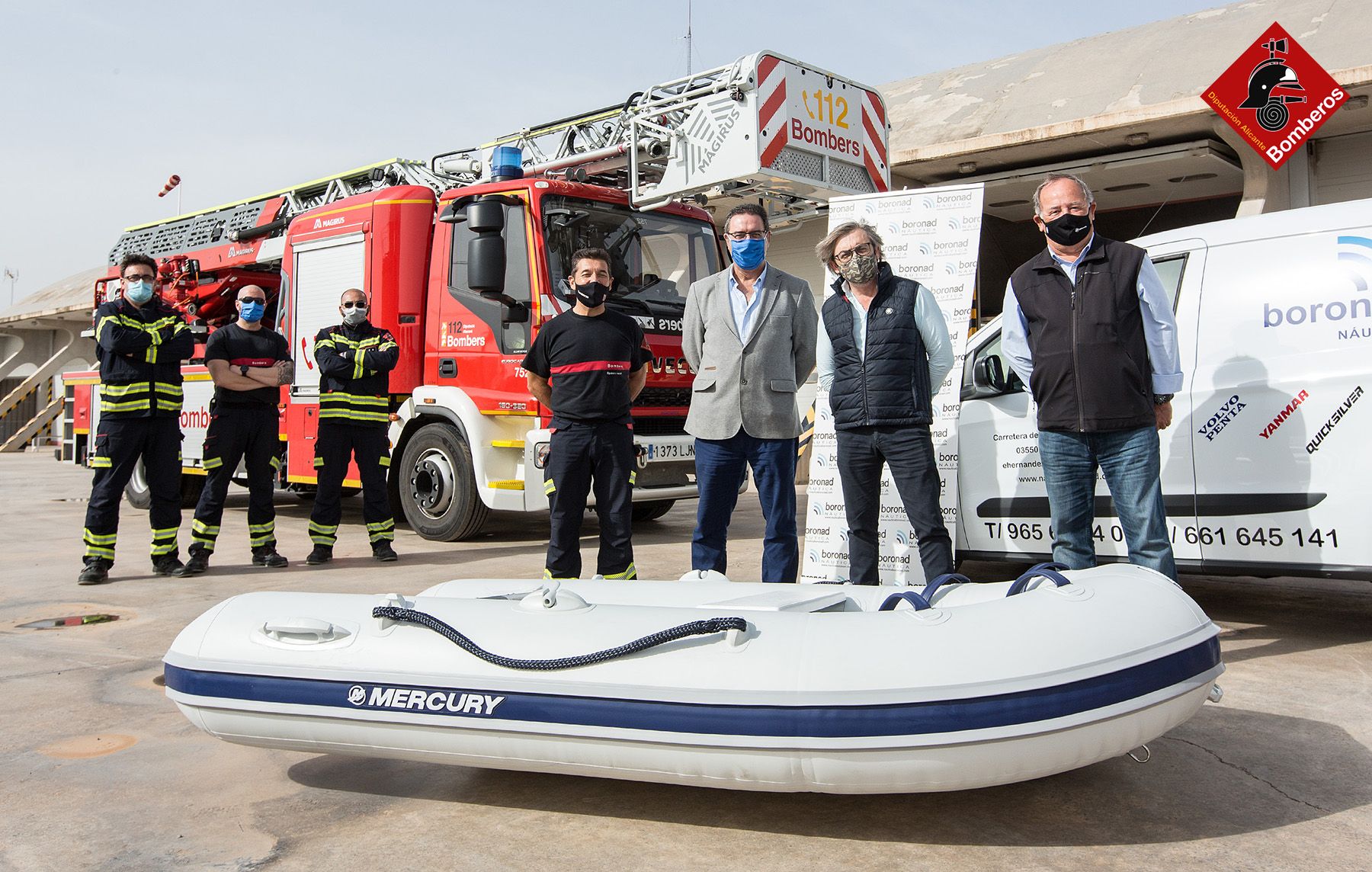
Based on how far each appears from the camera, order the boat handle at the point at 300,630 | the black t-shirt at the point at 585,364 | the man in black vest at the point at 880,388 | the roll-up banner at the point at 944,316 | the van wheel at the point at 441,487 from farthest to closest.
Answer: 1. the van wheel at the point at 441,487
2. the roll-up banner at the point at 944,316
3. the black t-shirt at the point at 585,364
4. the man in black vest at the point at 880,388
5. the boat handle at the point at 300,630

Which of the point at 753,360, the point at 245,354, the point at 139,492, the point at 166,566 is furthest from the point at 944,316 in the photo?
the point at 139,492

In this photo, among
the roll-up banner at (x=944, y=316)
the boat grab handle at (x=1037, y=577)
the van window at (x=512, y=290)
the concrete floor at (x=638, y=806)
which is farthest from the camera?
the van window at (x=512, y=290)

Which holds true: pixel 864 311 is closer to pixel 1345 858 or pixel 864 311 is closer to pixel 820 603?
pixel 820 603

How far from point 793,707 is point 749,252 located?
2.70 metres

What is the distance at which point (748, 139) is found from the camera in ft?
23.8

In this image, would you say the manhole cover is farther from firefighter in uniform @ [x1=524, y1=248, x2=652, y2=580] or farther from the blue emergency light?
the blue emergency light

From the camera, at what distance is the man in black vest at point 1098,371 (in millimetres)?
3801

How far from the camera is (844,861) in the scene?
250cm

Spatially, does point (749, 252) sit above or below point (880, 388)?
above

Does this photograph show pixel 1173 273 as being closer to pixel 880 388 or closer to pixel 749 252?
pixel 880 388

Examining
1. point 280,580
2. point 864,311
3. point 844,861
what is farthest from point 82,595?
point 844,861

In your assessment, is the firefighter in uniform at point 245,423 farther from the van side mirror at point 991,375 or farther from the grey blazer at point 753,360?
the van side mirror at point 991,375

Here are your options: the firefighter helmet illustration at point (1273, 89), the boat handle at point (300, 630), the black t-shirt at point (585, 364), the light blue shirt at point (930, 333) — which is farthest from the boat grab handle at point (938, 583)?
the firefighter helmet illustration at point (1273, 89)

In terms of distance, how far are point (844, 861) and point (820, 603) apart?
2.80 feet
